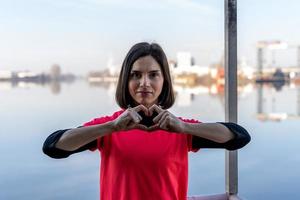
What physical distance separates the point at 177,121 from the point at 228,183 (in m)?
0.93

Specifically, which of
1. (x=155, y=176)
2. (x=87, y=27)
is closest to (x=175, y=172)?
(x=155, y=176)

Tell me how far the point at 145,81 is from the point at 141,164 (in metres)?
0.17

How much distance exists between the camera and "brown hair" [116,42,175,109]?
86cm

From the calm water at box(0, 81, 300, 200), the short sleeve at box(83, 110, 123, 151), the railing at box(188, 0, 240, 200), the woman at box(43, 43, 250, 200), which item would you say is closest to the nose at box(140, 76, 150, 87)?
the woman at box(43, 43, 250, 200)

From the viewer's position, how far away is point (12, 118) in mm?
6402

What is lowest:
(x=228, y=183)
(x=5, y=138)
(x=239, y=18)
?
(x=5, y=138)

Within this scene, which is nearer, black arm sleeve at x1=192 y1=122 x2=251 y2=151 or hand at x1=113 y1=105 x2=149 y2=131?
hand at x1=113 y1=105 x2=149 y2=131

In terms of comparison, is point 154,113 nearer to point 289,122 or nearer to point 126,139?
point 126,139

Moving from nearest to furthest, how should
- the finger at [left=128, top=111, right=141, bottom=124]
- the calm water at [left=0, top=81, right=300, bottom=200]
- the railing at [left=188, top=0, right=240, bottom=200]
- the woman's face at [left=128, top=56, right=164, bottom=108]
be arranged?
the finger at [left=128, top=111, right=141, bottom=124] → the woman's face at [left=128, top=56, right=164, bottom=108] → the railing at [left=188, top=0, right=240, bottom=200] → the calm water at [left=0, top=81, right=300, bottom=200]

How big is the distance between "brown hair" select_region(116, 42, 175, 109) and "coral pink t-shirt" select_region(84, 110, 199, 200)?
83mm

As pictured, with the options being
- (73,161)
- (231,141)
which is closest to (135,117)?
(231,141)

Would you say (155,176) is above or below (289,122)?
above

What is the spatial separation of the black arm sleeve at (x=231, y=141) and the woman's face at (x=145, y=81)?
136 mm

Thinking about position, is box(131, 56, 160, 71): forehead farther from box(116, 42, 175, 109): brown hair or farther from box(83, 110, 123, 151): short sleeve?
box(83, 110, 123, 151): short sleeve
